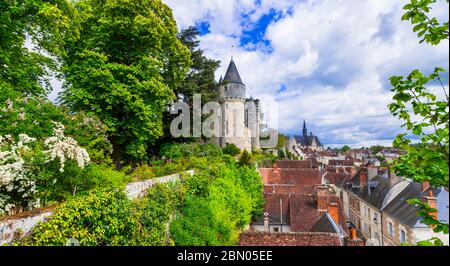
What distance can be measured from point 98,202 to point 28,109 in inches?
142

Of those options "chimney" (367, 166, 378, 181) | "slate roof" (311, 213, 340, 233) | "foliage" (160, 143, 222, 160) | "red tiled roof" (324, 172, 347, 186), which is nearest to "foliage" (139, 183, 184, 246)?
"foliage" (160, 143, 222, 160)

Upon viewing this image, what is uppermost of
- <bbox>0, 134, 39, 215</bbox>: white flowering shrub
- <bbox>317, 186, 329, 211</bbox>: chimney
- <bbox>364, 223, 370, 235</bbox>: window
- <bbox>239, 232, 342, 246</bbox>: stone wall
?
<bbox>0, 134, 39, 215</bbox>: white flowering shrub

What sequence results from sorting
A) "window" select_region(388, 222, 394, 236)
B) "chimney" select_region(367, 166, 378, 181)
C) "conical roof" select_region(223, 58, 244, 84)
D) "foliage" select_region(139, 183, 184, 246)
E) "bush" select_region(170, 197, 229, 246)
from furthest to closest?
"conical roof" select_region(223, 58, 244, 84) < "chimney" select_region(367, 166, 378, 181) < "window" select_region(388, 222, 394, 236) < "bush" select_region(170, 197, 229, 246) < "foliage" select_region(139, 183, 184, 246)

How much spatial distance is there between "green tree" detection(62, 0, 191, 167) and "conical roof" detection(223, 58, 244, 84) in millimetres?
23940

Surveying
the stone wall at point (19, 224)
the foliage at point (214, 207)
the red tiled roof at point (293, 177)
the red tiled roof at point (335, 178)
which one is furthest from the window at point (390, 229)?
the stone wall at point (19, 224)

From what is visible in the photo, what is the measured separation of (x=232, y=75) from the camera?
1485 inches

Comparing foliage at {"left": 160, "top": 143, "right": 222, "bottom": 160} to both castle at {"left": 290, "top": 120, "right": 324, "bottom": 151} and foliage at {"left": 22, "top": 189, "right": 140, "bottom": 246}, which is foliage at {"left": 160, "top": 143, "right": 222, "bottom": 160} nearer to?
foliage at {"left": 22, "top": 189, "right": 140, "bottom": 246}

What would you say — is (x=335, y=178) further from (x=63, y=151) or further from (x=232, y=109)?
(x=63, y=151)

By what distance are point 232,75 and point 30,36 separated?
96.3ft

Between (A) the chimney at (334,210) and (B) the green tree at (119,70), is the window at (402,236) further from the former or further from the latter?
(B) the green tree at (119,70)

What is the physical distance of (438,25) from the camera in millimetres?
2227

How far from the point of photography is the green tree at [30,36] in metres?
8.60

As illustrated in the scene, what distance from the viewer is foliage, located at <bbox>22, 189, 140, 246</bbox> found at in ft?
12.9
